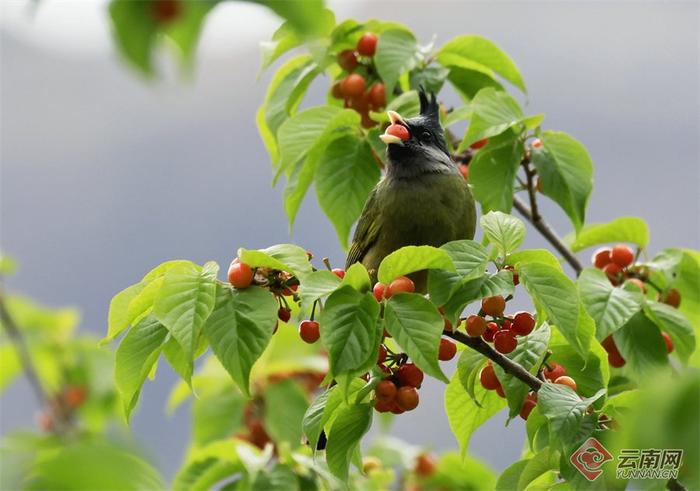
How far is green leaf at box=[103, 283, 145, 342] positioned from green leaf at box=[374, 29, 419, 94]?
1491mm

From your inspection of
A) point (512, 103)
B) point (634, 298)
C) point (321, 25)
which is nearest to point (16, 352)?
point (512, 103)

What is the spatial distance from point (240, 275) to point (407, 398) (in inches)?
26.1

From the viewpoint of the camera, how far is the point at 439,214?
4207mm

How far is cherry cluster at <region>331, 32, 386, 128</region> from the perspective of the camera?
13.5 feet

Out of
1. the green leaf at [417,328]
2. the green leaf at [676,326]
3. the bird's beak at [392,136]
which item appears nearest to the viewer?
the green leaf at [417,328]

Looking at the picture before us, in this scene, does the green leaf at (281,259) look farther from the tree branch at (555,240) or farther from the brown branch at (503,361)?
the tree branch at (555,240)

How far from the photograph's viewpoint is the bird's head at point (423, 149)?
4.33m

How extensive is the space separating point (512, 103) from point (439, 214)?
28.9 inches

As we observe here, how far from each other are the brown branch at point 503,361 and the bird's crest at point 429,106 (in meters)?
1.73

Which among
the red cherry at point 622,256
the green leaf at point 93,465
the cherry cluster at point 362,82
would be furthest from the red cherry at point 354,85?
the green leaf at point 93,465

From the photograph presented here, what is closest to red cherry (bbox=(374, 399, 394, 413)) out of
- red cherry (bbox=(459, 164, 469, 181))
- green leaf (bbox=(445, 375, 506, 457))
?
green leaf (bbox=(445, 375, 506, 457))

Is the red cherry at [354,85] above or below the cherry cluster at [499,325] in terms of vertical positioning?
above

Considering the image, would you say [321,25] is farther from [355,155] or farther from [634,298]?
[355,155]

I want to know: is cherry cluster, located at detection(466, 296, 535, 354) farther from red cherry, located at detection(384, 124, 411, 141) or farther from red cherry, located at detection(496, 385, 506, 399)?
red cherry, located at detection(384, 124, 411, 141)
